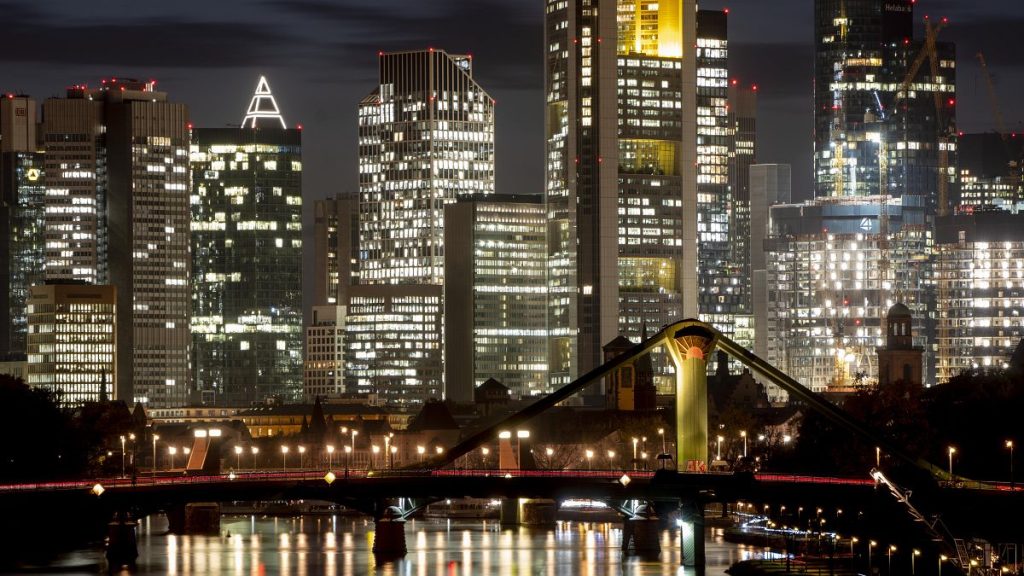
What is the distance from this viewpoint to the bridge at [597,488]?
16338 centimetres

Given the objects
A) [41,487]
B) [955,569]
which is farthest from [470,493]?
[955,569]

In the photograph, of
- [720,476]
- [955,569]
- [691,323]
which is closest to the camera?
[955,569]

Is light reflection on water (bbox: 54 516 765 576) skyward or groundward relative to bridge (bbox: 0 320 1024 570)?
groundward

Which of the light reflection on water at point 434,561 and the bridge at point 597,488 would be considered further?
the light reflection on water at point 434,561

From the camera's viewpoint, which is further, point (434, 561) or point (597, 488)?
point (434, 561)

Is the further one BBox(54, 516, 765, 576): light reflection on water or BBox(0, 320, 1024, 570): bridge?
BBox(54, 516, 765, 576): light reflection on water

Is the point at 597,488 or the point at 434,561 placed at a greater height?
the point at 597,488

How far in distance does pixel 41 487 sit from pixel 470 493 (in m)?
30.5

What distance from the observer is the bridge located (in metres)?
163

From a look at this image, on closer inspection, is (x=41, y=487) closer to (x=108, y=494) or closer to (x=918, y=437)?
(x=108, y=494)

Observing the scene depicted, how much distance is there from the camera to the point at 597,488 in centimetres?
17125

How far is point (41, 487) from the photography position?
170 meters

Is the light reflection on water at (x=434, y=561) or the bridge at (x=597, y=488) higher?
the bridge at (x=597, y=488)

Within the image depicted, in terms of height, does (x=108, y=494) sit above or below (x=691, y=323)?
below
